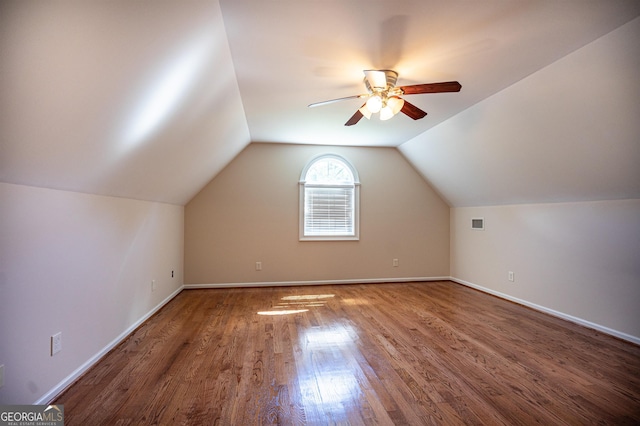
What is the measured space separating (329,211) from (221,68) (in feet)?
10.8

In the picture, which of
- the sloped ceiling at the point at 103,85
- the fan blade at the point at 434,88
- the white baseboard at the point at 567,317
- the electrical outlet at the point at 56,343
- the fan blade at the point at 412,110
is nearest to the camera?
the sloped ceiling at the point at 103,85

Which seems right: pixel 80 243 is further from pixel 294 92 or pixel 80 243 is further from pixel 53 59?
pixel 294 92

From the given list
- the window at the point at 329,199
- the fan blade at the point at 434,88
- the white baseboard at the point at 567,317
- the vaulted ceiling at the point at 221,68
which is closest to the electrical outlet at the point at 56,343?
the vaulted ceiling at the point at 221,68

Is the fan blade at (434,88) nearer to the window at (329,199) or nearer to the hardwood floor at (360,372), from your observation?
the hardwood floor at (360,372)

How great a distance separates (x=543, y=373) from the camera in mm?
2336

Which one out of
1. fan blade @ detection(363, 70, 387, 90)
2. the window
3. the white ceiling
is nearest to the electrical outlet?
the white ceiling

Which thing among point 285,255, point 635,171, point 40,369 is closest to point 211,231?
point 285,255

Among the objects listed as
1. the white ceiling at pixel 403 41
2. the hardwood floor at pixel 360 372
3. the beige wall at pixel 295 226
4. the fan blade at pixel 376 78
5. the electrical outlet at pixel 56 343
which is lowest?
the hardwood floor at pixel 360 372

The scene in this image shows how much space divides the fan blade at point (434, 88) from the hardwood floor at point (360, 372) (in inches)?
82.1

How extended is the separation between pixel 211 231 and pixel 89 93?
363 centimetres

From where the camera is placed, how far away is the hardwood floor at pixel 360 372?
186cm

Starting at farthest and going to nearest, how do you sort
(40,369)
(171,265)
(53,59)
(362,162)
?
(362,162) < (171,265) < (40,369) < (53,59)

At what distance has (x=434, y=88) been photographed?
2348mm

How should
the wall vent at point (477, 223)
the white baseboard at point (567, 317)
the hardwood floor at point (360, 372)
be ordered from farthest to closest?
the wall vent at point (477, 223)
the white baseboard at point (567, 317)
the hardwood floor at point (360, 372)
